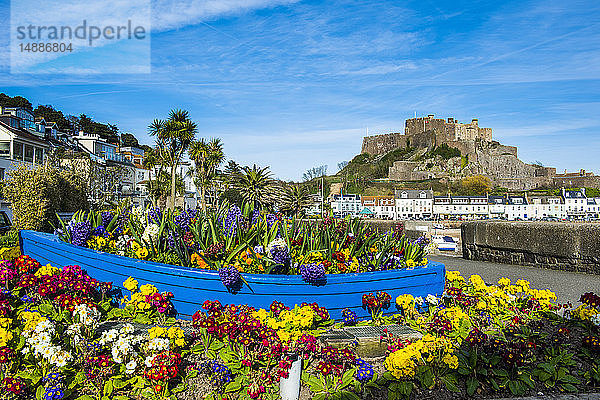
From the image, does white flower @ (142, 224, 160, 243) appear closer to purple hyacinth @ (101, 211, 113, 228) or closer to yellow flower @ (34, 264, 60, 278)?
yellow flower @ (34, 264, 60, 278)

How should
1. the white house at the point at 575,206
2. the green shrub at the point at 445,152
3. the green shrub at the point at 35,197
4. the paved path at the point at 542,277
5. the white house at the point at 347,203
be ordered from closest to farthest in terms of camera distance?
the paved path at the point at 542,277, the green shrub at the point at 35,197, the white house at the point at 575,206, the white house at the point at 347,203, the green shrub at the point at 445,152

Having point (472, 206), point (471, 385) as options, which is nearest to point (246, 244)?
point (471, 385)

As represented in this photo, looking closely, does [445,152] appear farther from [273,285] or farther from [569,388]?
[569,388]

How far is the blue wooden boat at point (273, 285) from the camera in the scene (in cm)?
395

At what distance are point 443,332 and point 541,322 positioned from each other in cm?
96

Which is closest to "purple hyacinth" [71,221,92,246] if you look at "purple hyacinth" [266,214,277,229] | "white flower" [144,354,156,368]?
"purple hyacinth" [266,214,277,229]

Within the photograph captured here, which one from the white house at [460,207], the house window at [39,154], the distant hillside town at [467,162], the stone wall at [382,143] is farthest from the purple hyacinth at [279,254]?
the stone wall at [382,143]

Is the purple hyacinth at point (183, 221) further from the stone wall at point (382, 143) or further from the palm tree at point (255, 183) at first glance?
the stone wall at point (382, 143)

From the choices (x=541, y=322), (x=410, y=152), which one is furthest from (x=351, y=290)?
(x=410, y=152)

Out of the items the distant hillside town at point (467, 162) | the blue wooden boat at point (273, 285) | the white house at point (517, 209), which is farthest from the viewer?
the distant hillside town at point (467, 162)

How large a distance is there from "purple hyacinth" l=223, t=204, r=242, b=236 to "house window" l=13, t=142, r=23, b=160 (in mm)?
32975

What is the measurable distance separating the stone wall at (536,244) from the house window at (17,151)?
105 ft

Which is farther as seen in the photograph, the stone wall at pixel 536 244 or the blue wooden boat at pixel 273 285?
the stone wall at pixel 536 244

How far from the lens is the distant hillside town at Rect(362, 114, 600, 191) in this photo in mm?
103000
